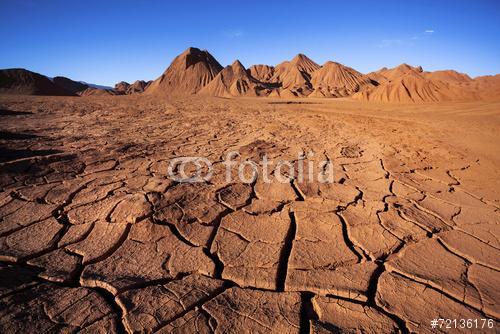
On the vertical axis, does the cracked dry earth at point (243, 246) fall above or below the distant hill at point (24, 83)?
below

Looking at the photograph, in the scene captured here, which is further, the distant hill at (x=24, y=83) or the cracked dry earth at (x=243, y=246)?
the distant hill at (x=24, y=83)

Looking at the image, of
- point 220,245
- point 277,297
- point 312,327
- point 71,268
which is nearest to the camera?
point 312,327

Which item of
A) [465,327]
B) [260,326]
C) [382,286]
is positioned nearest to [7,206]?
[260,326]

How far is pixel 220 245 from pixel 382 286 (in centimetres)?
107

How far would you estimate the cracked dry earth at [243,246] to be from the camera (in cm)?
138

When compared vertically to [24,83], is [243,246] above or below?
below

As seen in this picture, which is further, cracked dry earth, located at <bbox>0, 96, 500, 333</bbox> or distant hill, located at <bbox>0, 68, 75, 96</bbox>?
distant hill, located at <bbox>0, 68, 75, 96</bbox>

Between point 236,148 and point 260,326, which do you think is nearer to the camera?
point 260,326

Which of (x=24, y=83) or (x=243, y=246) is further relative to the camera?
(x=24, y=83)

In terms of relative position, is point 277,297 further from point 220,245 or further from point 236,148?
point 236,148

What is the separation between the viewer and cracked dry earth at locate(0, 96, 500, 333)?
54.3 inches

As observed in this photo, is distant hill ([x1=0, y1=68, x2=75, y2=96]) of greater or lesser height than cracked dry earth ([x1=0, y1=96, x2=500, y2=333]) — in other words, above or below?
above

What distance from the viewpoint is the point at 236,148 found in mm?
4344

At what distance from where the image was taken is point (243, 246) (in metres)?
1.95
